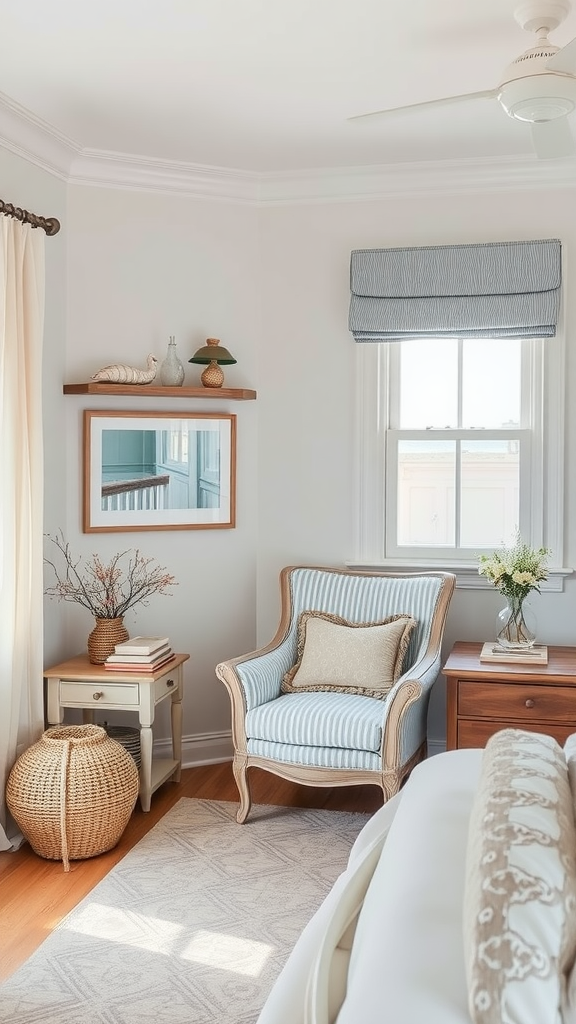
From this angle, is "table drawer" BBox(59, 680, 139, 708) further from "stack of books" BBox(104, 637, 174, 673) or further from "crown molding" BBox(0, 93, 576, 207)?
"crown molding" BBox(0, 93, 576, 207)

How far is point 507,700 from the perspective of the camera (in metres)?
3.50

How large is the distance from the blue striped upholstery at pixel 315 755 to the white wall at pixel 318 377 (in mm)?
952

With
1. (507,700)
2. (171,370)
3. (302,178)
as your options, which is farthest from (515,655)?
(302,178)

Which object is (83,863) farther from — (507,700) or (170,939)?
(507,700)

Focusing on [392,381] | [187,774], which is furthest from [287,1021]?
[392,381]

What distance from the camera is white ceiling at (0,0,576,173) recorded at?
109 inches

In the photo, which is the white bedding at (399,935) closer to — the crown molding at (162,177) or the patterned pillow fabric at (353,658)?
the patterned pillow fabric at (353,658)

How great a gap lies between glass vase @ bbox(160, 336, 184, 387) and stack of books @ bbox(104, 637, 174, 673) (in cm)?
115

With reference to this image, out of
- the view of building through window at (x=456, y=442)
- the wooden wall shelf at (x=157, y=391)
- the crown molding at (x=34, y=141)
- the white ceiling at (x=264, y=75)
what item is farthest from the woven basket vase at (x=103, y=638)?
the white ceiling at (x=264, y=75)

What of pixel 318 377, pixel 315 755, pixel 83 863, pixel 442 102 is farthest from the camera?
pixel 318 377

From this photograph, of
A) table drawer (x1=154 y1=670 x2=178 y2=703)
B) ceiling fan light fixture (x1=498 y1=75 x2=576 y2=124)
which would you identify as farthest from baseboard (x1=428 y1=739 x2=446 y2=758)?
ceiling fan light fixture (x1=498 y1=75 x2=576 y2=124)

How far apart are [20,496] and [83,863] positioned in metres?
1.34

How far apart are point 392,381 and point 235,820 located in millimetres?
2014

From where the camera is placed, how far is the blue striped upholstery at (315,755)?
11.1 feet
